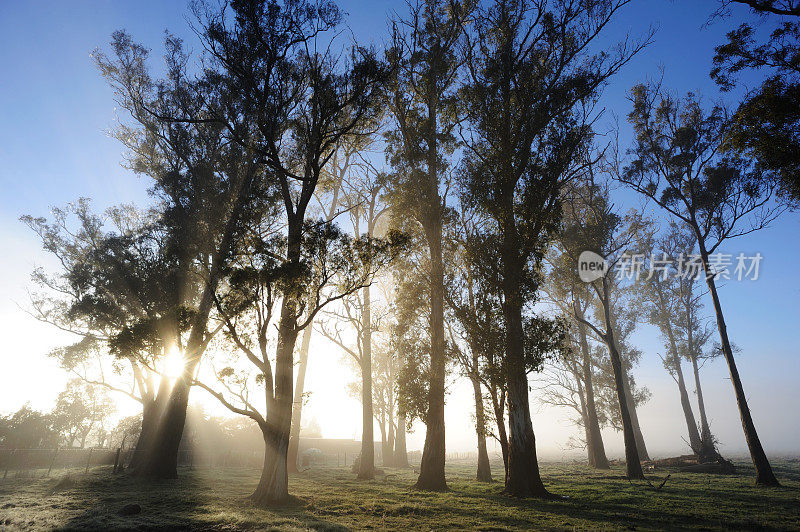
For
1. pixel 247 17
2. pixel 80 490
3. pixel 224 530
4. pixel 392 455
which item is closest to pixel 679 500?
pixel 224 530

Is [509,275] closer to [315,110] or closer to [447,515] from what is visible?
[447,515]

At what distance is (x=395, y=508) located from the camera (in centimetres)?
1159

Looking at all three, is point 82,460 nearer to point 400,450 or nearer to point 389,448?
point 389,448

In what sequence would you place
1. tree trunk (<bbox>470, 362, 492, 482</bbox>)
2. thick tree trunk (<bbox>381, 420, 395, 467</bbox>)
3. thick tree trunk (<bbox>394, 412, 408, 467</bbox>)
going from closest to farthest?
1. tree trunk (<bbox>470, 362, 492, 482</bbox>)
2. thick tree trunk (<bbox>394, 412, 408, 467</bbox>)
3. thick tree trunk (<bbox>381, 420, 395, 467</bbox>)

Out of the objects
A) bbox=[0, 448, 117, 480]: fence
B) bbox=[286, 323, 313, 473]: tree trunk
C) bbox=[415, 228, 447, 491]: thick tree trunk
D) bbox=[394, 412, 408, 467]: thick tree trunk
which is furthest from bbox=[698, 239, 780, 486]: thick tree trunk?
bbox=[0, 448, 117, 480]: fence

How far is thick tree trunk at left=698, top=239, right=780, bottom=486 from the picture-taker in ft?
54.5

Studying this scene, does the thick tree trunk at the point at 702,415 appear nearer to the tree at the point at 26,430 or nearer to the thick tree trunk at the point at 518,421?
the thick tree trunk at the point at 518,421

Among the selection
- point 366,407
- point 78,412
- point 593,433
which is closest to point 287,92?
point 366,407

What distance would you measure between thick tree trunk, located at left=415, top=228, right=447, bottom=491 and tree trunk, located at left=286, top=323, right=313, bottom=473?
26.8 feet

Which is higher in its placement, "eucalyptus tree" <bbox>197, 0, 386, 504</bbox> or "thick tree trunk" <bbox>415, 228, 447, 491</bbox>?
"eucalyptus tree" <bbox>197, 0, 386, 504</bbox>

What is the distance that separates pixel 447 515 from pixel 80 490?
47.1ft

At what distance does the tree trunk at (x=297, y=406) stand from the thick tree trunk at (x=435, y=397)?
818 cm

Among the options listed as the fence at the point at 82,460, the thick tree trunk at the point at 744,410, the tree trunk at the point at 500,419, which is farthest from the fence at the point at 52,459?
the thick tree trunk at the point at 744,410

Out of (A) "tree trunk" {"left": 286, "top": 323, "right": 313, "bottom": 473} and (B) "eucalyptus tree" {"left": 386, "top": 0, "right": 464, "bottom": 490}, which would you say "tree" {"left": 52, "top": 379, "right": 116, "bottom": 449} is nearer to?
(A) "tree trunk" {"left": 286, "top": 323, "right": 313, "bottom": 473}
